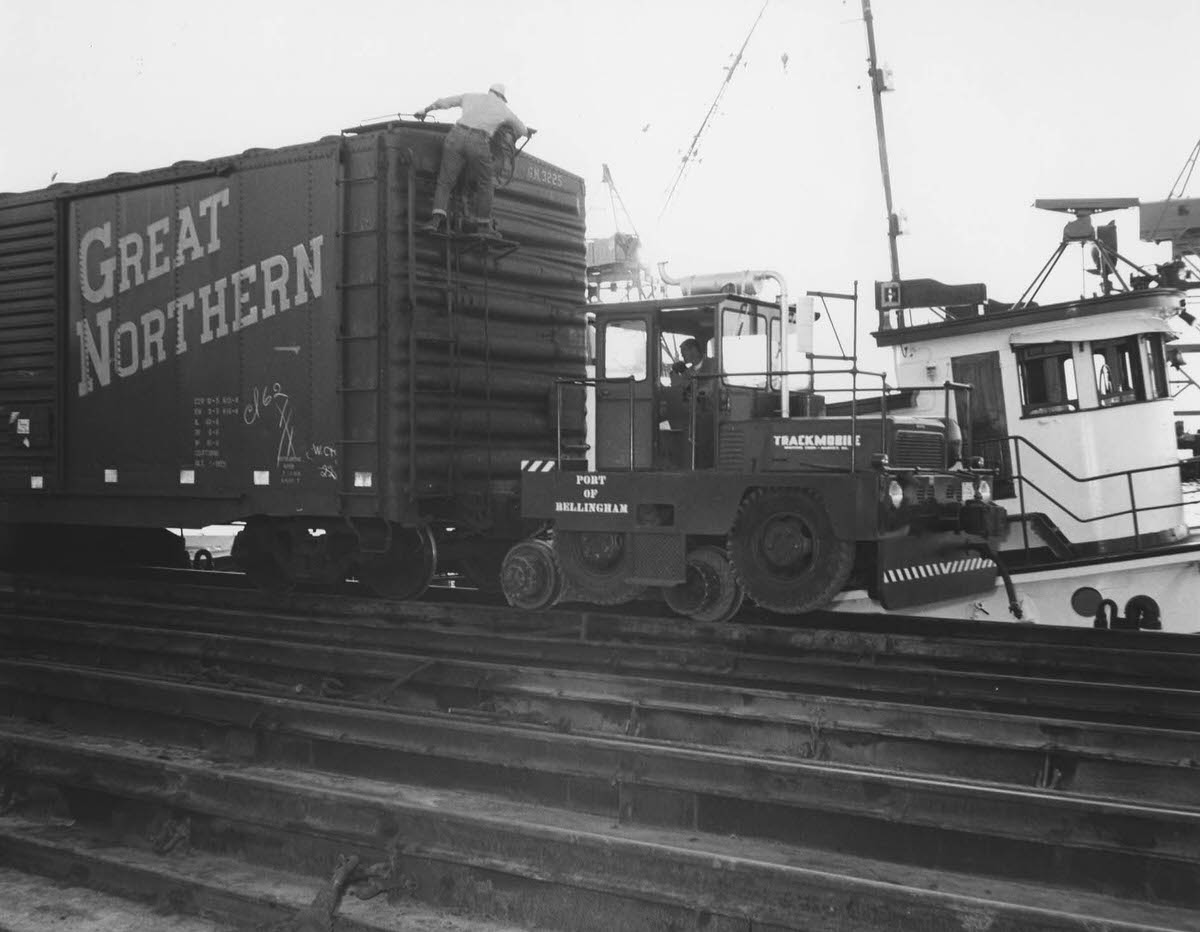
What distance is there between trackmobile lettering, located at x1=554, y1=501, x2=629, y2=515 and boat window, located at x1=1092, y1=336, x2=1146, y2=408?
6.43 m

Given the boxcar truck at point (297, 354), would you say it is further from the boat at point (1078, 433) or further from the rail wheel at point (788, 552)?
the boat at point (1078, 433)

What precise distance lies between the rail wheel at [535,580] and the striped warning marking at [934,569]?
2785 mm

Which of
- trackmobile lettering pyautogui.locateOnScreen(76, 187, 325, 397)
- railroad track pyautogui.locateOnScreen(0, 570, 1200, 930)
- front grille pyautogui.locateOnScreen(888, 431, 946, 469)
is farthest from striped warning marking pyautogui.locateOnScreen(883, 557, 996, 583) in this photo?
trackmobile lettering pyautogui.locateOnScreen(76, 187, 325, 397)

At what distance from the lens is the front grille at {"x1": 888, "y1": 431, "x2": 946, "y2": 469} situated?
29.7 feet

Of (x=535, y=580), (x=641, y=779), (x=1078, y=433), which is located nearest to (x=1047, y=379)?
(x=1078, y=433)

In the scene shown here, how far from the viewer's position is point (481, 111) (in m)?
9.98

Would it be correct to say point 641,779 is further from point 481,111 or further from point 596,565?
point 481,111

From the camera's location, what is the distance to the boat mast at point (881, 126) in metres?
17.7

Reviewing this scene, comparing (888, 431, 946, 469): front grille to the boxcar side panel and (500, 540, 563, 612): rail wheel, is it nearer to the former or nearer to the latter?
(500, 540, 563, 612): rail wheel

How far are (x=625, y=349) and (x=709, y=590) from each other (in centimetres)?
217

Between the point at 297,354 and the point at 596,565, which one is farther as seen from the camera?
the point at 297,354

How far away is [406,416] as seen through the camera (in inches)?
394

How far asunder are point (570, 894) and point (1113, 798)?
8.26ft

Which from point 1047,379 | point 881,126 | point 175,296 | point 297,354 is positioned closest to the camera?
point 297,354
